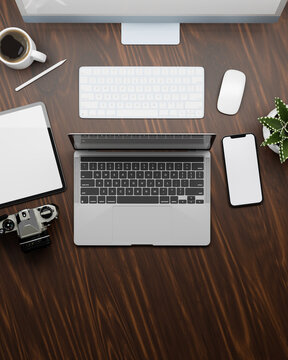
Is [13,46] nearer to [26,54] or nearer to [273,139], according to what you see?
[26,54]

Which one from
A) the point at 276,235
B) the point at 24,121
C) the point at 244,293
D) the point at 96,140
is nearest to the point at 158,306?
the point at 244,293

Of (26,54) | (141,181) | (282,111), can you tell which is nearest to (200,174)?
(141,181)

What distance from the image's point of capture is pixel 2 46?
1077mm

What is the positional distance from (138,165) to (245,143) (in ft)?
1.05

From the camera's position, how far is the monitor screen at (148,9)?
1.05 meters

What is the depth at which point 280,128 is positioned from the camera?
0.99m

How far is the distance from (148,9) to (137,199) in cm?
54

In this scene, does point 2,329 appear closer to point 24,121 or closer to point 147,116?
point 24,121

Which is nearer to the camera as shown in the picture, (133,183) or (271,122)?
(271,122)

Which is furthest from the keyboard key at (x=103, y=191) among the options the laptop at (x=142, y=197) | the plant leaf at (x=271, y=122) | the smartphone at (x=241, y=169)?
the plant leaf at (x=271, y=122)

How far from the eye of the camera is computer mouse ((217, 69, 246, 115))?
1105 millimetres

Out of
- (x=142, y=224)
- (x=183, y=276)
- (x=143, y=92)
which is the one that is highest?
(x=143, y=92)

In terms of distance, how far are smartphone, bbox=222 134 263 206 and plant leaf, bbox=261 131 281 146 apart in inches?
5.1

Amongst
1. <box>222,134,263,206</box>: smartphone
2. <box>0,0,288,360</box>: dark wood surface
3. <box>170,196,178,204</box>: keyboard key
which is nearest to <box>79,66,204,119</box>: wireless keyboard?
<box>0,0,288,360</box>: dark wood surface
